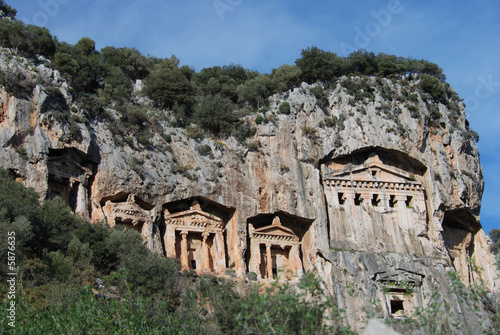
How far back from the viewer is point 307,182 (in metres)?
41.6

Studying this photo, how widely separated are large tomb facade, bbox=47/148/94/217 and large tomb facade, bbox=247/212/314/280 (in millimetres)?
12042

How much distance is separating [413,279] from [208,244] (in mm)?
13723

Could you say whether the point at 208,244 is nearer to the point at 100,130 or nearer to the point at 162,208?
the point at 162,208

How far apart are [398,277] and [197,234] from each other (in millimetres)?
13514

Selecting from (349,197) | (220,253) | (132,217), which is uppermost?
(349,197)

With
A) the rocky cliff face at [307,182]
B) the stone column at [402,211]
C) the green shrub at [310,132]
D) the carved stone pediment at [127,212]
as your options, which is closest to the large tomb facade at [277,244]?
the rocky cliff face at [307,182]

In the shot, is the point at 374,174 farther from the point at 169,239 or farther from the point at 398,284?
the point at 169,239

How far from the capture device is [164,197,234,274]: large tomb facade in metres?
38.2

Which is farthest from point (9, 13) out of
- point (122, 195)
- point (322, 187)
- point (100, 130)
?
point (322, 187)

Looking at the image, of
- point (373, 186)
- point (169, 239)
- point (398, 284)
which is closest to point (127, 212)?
point (169, 239)

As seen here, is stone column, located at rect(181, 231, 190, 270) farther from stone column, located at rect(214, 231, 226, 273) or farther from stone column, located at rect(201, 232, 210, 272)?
stone column, located at rect(214, 231, 226, 273)

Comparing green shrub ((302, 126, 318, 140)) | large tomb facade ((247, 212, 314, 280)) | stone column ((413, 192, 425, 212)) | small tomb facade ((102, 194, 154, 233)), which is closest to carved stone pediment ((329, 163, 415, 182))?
stone column ((413, 192, 425, 212))

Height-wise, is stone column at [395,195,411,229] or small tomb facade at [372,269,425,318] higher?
stone column at [395,195,411,229]

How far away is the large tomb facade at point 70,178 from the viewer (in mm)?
33688
